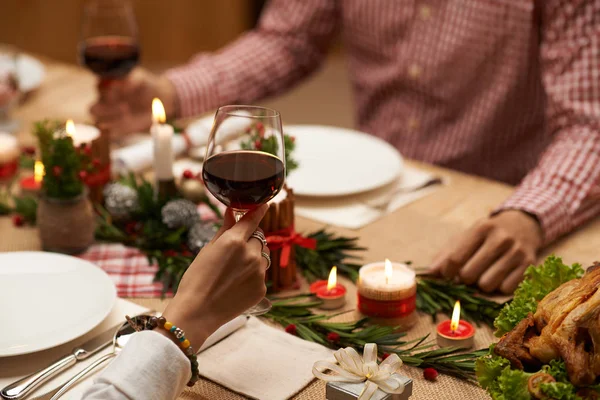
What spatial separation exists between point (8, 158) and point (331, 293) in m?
0.80

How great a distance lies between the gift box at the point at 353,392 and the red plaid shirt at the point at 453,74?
0.69 meters

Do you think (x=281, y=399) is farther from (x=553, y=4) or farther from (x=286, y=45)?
(x=286, y=45)

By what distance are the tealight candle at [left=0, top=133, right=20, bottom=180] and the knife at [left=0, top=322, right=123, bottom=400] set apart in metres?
0.67

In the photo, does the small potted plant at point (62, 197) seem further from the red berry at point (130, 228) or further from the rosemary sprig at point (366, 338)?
the rosemary sprig at point (366, 338)

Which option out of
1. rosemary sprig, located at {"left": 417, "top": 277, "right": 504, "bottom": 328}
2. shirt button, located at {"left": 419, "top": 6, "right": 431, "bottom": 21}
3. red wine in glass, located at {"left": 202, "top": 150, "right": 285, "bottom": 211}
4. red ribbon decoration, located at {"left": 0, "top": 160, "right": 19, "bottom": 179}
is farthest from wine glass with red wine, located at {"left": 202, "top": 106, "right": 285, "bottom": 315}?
shirt button, located at {"left": 419, "top": 6, "right": 431, "bottom": 21}

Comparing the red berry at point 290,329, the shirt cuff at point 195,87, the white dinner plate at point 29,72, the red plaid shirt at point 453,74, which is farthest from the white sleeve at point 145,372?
the white dinner plate at point 29,72

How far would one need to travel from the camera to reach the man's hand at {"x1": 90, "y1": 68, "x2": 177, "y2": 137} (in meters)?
1.72

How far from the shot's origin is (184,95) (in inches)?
74.9

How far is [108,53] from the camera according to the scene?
1646 mm

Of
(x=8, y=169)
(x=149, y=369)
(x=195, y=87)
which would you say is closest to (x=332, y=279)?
(x=149, y=369)

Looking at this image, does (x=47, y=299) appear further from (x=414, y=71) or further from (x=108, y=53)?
(x=414, y=71)

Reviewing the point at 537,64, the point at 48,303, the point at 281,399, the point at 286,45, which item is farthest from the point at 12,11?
the point at 281,399

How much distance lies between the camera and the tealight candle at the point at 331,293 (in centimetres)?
113

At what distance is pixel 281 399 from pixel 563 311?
34 centimetres
